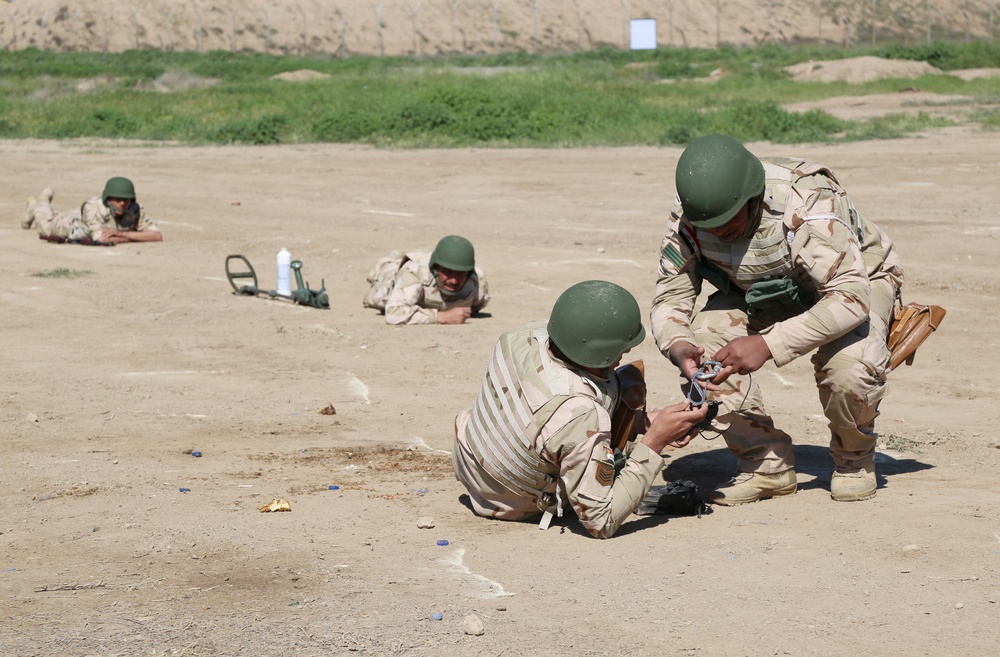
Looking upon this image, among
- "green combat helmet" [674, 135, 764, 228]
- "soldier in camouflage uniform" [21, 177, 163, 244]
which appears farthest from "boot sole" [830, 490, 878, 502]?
"soldier in camouflage uniform" [21, 177, 163, 244]

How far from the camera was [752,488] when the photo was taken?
5.99 meters

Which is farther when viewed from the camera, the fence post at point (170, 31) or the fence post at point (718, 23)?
the fence post at point (170, 31)

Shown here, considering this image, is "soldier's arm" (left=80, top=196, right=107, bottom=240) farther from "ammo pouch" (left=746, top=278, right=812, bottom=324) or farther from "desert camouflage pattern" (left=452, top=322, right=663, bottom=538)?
"ammo pouch" (left=746, top=278, right=812, bottom=324)

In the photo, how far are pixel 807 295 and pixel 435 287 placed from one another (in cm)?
531

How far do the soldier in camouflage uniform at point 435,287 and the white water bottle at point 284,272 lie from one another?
87 cm

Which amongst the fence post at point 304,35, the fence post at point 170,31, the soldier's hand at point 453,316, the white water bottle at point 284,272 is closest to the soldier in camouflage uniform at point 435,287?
the soldier's hand at point 453,316

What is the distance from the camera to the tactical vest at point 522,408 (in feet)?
16.6

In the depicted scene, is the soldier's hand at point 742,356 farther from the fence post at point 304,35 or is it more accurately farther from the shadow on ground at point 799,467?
the fence post at point 304,35

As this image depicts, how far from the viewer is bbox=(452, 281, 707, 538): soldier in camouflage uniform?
16.4ft

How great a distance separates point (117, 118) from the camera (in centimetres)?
2869

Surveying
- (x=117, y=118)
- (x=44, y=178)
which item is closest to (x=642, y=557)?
(x=44, y=178)

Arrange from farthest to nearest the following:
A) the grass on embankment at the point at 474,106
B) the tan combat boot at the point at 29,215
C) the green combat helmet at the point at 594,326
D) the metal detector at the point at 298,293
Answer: the grass on embankment at the point at 474,106, the tan combat boot at the point at 29,215, the metal detector at the point at 298,293, the green combat helmet at the point at 594,326

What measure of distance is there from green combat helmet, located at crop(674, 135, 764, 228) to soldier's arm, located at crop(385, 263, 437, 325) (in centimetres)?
534

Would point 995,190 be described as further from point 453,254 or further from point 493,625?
point 493,625
